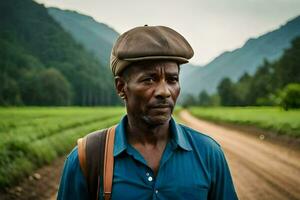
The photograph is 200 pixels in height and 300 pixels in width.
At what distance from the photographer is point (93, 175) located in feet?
6.33

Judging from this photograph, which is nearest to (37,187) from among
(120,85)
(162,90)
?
(120,85)

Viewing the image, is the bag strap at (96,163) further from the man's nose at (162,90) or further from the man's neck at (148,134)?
the man's nose at (162,90)

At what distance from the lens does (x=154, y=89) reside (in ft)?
6.54

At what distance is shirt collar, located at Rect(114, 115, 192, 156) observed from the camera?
6.43ft

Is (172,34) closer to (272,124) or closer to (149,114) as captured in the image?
(149,114)

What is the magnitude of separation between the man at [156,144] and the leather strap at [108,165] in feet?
0.07

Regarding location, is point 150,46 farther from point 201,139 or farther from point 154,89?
point 201,139

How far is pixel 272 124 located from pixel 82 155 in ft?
53.7

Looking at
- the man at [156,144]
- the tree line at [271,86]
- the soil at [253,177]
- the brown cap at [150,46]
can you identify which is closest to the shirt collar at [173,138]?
the man at [156,144]

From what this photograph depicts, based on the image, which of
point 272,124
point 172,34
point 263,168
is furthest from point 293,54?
point 172,34

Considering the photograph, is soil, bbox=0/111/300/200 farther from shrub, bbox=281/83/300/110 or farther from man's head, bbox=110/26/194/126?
shrub, bbox=281/83/300/110

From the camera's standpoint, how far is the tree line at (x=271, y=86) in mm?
34844

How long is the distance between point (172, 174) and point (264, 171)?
7240 millimetres

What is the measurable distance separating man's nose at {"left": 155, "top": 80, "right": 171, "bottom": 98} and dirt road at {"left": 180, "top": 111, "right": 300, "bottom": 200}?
5.01 metres
